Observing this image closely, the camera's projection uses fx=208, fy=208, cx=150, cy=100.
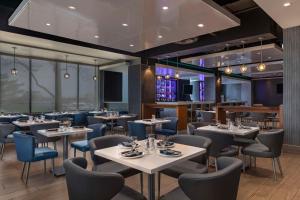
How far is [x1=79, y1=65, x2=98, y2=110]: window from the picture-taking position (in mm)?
10375

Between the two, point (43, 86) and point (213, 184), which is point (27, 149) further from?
point (43, 86)

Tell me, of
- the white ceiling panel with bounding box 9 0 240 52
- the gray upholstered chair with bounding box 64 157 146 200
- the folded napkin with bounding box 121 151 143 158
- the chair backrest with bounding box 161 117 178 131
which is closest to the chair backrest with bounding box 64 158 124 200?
the gray upholstered chair with bounding box 64 157 146 200

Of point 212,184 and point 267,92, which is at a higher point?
point 267,92

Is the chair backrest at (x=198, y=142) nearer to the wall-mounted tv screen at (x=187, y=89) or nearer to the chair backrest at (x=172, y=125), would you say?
the chair backrest at (x=172, y=125)

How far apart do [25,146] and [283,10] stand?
17.8 feet

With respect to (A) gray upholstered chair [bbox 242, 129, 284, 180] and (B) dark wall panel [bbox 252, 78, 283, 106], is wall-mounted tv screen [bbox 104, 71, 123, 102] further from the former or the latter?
(B) dark wall panel [bbox 252, 78, 283, 106]

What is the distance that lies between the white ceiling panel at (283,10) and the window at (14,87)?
27.9ft

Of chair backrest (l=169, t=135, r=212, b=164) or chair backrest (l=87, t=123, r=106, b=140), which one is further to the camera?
chair backrest (l=87, t=123, r=106, b=140)

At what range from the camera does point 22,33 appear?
5711mm

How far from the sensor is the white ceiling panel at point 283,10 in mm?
3883

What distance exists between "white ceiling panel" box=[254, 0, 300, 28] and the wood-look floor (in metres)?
3.14

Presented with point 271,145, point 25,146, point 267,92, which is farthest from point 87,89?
point 267,92

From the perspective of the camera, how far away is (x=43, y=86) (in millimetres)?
9008

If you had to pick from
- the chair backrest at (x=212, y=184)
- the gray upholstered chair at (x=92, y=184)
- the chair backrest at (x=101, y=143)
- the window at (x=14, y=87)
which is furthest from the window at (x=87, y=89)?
the chair backrest at (x=212, y=184)
